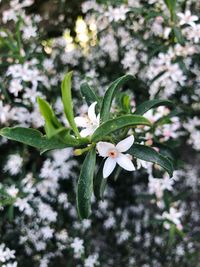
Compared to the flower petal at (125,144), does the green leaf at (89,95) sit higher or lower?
higher

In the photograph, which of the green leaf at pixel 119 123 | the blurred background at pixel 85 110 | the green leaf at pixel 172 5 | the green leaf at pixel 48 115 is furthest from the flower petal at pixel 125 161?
the green leaf at pixel 172 5

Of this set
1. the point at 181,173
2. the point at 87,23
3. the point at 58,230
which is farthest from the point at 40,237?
the point at 87,23

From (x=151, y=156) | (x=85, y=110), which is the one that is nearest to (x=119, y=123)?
(x=151, y=156)

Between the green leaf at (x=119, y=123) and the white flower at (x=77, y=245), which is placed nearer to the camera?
the green leaf at (x=119, y=123)

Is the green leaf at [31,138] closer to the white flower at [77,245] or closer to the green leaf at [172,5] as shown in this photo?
the green leaf at [172,5]

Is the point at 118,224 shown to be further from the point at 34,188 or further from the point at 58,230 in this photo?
the point at 34,188

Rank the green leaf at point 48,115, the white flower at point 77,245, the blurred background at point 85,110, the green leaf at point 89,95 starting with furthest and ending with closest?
the white flower at point 77,245 < the blurred background at point 85,110 < the green leaf at point 89,95 < the green leaf at point 48,115

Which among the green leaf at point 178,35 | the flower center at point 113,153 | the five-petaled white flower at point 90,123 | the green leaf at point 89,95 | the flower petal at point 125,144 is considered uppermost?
the green leaf at point 178,35

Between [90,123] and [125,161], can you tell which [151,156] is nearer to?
[125,161]
